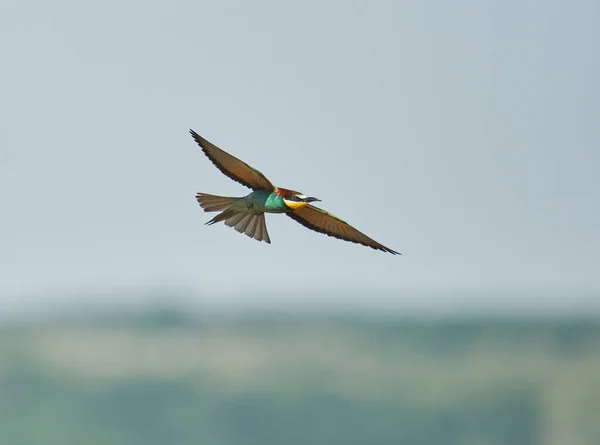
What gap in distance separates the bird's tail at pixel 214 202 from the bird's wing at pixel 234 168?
0.11 m

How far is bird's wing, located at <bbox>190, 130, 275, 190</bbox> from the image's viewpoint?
22.2ft

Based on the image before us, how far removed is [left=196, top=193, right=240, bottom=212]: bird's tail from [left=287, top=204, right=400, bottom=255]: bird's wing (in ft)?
1.22

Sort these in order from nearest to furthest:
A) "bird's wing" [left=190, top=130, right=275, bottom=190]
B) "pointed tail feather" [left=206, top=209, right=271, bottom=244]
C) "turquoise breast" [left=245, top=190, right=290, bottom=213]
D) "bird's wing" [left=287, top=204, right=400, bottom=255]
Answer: "bird's wing" [left=190, top=130, right=275, bottom=190] < "turquoise breast" [left=245, top=190, right=290, bottom=213] < "pointed tail feather" [left=206, top=209, right=271, bottom=244] < "bird's wing" [left=287, top=204, right=400, bottom=255]

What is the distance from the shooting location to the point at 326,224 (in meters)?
7.42

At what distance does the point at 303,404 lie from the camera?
2008 inches

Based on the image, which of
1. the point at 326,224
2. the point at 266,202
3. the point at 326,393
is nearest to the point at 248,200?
the point at 266,202

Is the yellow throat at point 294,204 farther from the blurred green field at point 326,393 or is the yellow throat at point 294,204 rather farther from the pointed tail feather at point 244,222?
the blurred green field at point 326,393

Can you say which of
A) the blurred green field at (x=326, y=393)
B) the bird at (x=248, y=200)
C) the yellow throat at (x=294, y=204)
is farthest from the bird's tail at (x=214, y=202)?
the blurred green field at (x=326, y=393)

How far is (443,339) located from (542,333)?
15.8 ft

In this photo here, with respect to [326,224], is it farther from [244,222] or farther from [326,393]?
[326,393]

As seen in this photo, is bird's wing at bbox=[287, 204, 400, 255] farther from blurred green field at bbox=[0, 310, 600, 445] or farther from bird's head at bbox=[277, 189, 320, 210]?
blurred green field at bbox=[0, 310, 600, 445]

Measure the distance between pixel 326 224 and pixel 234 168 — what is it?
69 centimetres

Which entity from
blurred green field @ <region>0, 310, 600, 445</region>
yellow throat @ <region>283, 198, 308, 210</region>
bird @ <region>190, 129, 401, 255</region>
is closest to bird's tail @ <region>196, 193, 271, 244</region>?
bird @ <region>190, 129, 401, 255</region>

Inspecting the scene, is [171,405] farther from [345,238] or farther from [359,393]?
[345,238]
